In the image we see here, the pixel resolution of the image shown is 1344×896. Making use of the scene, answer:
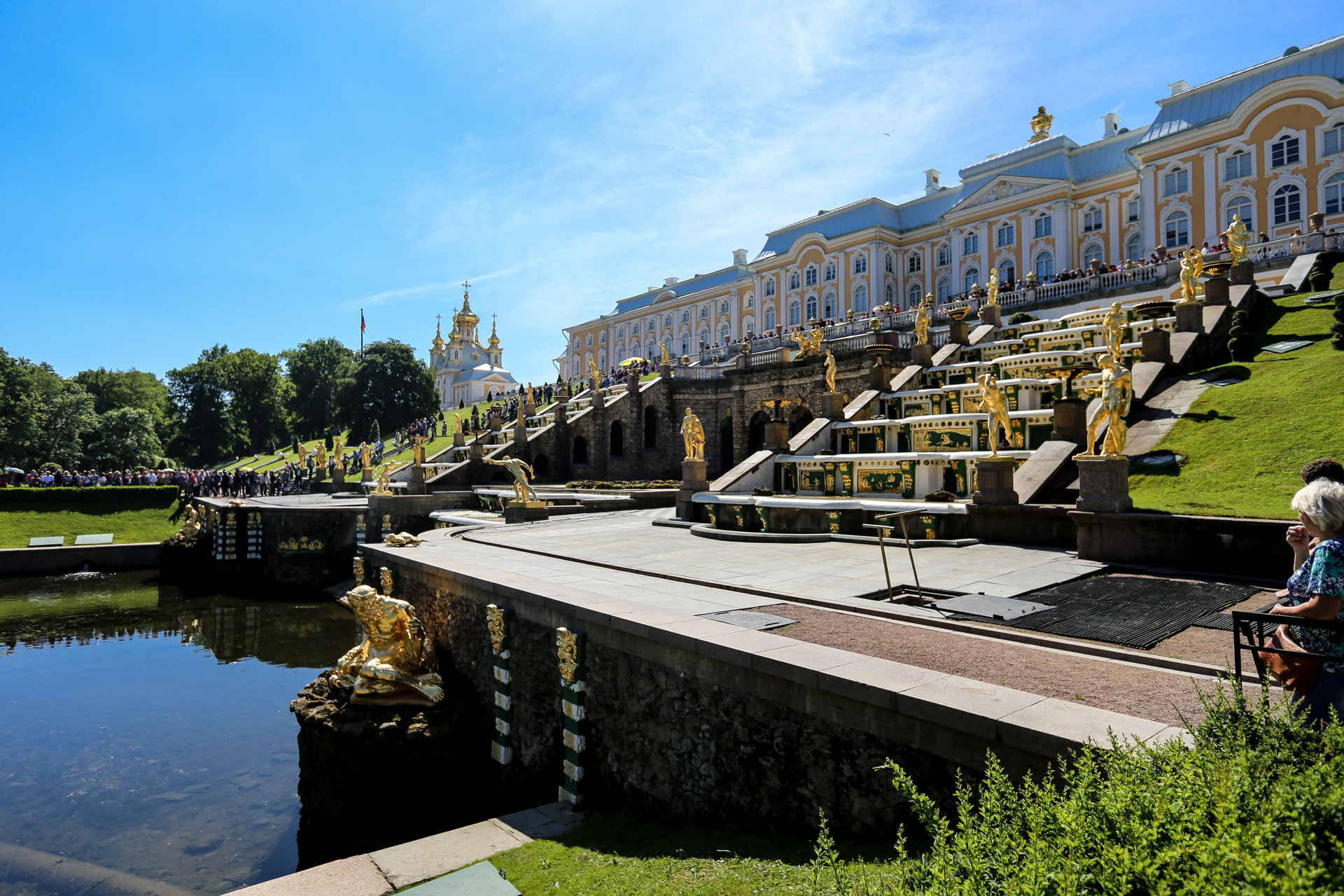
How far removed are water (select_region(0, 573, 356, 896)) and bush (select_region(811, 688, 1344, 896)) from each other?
9.15 meters

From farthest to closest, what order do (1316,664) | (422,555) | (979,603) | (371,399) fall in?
(371,399), (422,555), (979,603), (1316,664)

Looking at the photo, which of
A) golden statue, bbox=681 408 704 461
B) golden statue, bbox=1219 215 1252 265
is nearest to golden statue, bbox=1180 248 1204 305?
golden statue, bbox=1219 215 1252 265

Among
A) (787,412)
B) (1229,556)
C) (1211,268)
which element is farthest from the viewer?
(787,412)

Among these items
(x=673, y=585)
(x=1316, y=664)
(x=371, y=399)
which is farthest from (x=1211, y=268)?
(x=371, y=399)

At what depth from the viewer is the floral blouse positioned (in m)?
3.49

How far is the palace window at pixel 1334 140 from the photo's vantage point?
31.0 metres

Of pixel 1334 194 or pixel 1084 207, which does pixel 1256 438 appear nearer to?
pixel 1334 194

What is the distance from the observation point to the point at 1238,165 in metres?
33.8

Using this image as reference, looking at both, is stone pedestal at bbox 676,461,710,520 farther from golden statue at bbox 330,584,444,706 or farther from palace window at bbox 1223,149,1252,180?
palace window at bbox 1223,149,1252,180

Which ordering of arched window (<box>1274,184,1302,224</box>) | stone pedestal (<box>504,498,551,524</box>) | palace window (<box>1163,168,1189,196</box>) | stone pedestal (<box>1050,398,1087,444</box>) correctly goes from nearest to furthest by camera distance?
stone pedestal (<box>1050,398,1087,444</box>) → stone pedestal (<box>504,498,551,524</box>) → arched window (<box>1274,184,1302,224</box>) → palace window (<box>1163,168,1189,196</box>)

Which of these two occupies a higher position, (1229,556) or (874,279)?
(874,279)

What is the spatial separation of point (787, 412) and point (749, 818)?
27.7 m

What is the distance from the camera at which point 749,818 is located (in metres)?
5.93

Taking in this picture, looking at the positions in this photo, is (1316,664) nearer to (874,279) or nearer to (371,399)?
(874,279)
